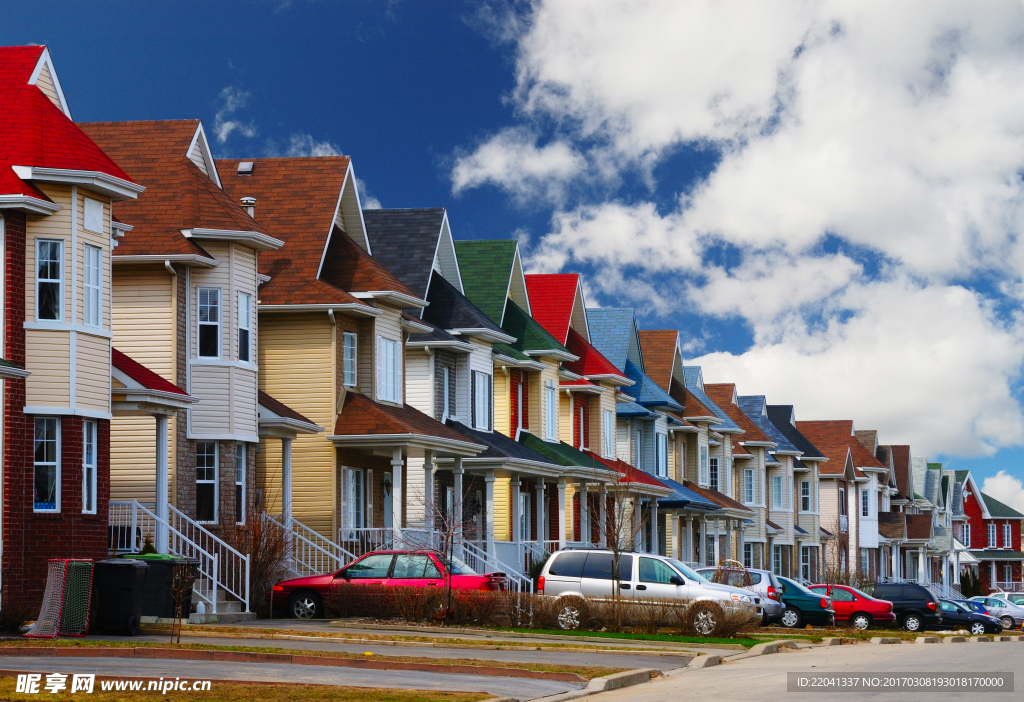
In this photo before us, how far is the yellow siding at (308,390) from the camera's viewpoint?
3356 centimetres

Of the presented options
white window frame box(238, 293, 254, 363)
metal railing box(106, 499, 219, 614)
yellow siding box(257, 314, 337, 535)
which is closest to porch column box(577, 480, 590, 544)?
yellow siding box(257, 314, 337, 535)

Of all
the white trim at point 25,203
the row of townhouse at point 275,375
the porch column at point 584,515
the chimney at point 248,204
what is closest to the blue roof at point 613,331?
the row of townhouse at point 275,375

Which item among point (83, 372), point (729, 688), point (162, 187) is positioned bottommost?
point (729, 688)

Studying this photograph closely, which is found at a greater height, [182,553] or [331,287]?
[331,287]

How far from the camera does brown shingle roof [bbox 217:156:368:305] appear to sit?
33.3m

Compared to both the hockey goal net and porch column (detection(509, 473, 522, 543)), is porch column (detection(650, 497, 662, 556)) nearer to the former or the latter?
porch column (detection(509, 473, 522, 543))

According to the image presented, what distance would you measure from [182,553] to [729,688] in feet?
43.8

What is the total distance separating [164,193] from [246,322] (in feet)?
10.6

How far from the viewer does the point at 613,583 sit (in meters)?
29.2

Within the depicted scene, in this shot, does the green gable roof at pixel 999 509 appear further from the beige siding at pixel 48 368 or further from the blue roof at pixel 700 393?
the beige siding at pixel 48 368

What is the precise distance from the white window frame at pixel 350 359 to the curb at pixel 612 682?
648 inches

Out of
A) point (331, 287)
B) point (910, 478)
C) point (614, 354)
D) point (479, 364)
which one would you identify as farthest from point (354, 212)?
point (910, 478)

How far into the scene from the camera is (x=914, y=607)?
42344 millimetres

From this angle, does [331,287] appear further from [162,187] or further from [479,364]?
[479,364]
